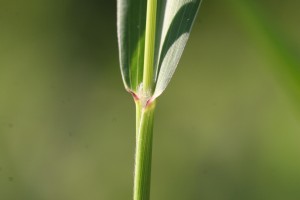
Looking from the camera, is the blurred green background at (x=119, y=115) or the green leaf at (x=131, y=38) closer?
the green leaf at (x=131, y=38)

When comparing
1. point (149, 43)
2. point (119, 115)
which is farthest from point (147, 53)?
point (119, 115)

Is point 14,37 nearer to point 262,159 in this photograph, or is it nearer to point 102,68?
point 102,68

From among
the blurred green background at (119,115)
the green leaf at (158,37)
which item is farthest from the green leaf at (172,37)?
the blurred green background at (119,115)

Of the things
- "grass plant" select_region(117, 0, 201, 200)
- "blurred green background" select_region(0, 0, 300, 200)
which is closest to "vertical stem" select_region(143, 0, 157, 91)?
"grass plant" select_region(117, 0, 201, 200)

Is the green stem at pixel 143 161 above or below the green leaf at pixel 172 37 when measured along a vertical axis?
below

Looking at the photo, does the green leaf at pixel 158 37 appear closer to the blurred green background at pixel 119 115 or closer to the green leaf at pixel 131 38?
the green leaf at pixel 131 38

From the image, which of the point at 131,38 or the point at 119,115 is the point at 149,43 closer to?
the point at 131,38
